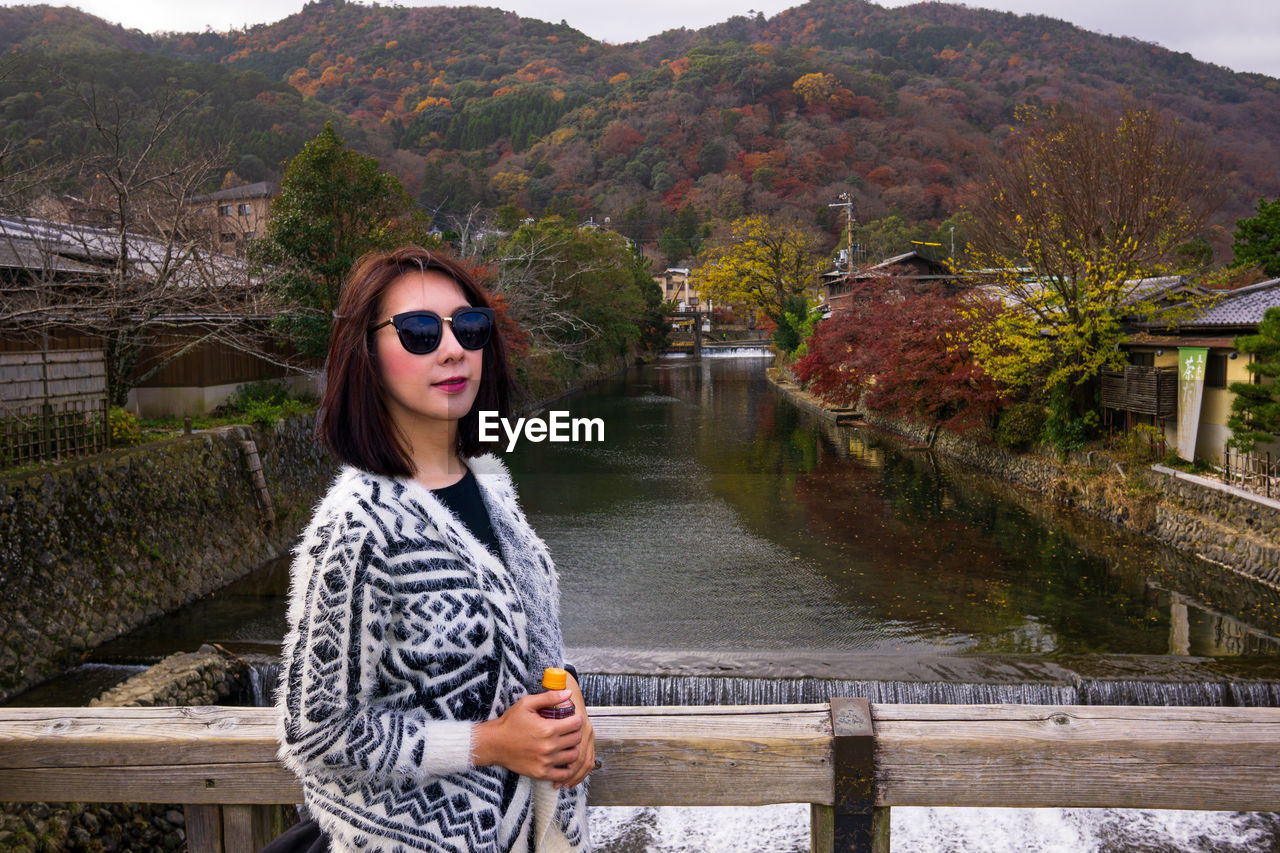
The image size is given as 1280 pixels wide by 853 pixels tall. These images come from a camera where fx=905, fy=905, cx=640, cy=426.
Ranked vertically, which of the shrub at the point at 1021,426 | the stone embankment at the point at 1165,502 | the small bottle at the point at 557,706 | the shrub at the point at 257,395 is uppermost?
the small bottle at the point at 557,706

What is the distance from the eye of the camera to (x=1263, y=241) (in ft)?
60.2

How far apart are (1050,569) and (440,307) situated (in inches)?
400

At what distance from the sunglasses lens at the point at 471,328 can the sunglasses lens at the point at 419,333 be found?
4 cm

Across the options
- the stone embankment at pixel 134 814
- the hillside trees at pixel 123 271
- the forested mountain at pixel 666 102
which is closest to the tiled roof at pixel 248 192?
the hillside trees at pixel 123 271

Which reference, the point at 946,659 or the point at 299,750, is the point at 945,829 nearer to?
the point at 946,659

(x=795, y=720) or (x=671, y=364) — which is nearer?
(x=795, y=720)

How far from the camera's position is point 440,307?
130 centimetres

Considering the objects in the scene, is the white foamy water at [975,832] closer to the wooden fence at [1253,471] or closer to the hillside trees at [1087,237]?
the wooden fence at [1253,471]

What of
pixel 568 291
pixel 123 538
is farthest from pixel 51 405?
pixel 568 291

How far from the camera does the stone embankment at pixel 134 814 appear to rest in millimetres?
4492

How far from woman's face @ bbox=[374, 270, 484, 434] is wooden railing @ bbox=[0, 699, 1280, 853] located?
0.57 meters

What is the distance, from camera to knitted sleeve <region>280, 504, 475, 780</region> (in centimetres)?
107

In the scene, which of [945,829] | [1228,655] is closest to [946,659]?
[945,829]

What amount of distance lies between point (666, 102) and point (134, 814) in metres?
70.9
